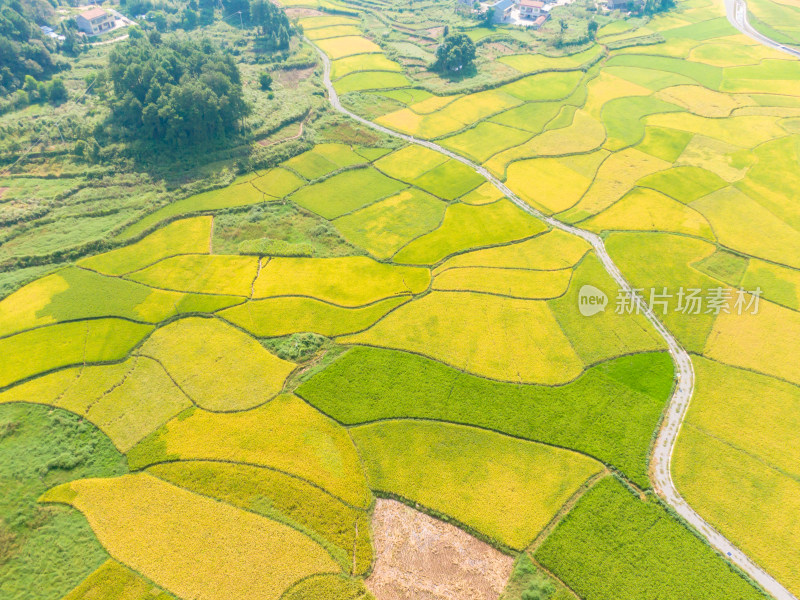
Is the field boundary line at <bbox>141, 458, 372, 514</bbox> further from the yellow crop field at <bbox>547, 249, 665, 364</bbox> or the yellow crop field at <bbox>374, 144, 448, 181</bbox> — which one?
the yellow crop field at <bbox>374, 144, 448, 181</bbox>

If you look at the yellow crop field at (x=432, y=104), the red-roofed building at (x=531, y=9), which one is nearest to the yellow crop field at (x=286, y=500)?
the yellow crop field at (x=432, y=104)

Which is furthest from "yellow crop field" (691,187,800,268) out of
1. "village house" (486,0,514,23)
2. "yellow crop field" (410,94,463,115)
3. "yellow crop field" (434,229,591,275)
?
"village house" (486,0,514,23)

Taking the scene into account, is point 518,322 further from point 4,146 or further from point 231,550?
point 4,146

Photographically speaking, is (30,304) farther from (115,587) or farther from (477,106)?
(477,106)

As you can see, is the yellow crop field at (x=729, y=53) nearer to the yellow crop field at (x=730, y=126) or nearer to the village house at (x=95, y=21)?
the yellow crop field at (x=730, y=126)

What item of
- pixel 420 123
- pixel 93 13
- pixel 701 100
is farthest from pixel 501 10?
pixel 93 13

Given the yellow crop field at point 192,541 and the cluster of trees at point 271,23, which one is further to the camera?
the cluster of trees at point 271,23
